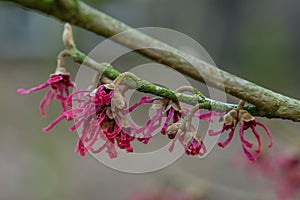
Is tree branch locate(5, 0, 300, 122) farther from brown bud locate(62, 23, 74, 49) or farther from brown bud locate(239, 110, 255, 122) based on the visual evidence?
brown bud locate(62, 23, 74, 49)

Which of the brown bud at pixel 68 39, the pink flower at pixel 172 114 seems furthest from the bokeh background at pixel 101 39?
the pink flower at pixel 172 114

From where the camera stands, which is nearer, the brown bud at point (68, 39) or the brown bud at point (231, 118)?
the brown bud at point (231, 118)

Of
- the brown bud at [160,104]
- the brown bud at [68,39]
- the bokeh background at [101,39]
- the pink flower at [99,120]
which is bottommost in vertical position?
the pink flower at [99,120]

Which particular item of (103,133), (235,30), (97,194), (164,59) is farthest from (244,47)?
(103,133)

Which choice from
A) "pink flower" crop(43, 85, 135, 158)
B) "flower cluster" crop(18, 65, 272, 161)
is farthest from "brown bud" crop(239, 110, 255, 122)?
"pink flower" crop(43, 85, 135, 158)

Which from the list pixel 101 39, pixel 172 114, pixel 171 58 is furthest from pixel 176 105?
pixel 101 39

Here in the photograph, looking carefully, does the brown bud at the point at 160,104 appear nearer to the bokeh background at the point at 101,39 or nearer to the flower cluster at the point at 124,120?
the flower cluster at the point at 124,120

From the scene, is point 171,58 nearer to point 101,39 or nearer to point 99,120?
point 99,120
